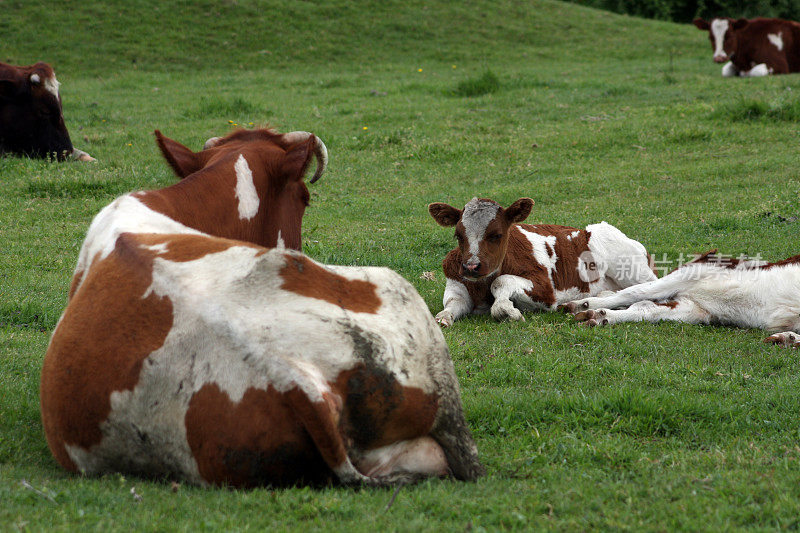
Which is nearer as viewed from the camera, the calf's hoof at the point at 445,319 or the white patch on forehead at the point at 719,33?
the calf's hoof at the point at 445,319

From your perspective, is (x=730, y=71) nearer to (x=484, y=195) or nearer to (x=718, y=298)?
(x=484, y=195)

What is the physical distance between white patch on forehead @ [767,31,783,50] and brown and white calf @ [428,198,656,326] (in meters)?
19.8

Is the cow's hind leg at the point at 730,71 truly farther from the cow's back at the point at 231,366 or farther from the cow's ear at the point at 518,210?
the cow's back at the point at 231,366

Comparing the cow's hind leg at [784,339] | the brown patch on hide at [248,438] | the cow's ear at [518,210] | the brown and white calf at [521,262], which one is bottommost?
the cow's hind leg at [784,339]

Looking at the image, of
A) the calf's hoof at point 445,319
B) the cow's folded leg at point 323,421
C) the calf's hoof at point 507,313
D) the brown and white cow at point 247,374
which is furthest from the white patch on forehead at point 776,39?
the cow's folded leg at point 323,421

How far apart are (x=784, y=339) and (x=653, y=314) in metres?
1.33

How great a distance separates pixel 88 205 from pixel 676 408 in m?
9.79

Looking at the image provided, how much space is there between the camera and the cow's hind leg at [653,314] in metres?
8.48

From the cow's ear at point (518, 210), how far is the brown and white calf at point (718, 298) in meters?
1.13

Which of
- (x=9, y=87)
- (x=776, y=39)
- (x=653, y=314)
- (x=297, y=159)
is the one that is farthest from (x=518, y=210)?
(x=776, y=39)

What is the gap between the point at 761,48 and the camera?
2611cm

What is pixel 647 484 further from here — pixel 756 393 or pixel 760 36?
pixel 760 36

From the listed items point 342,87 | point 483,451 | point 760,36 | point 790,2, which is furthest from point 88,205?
point 790,2

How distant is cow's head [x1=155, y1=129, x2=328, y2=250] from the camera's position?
5.96 meters
